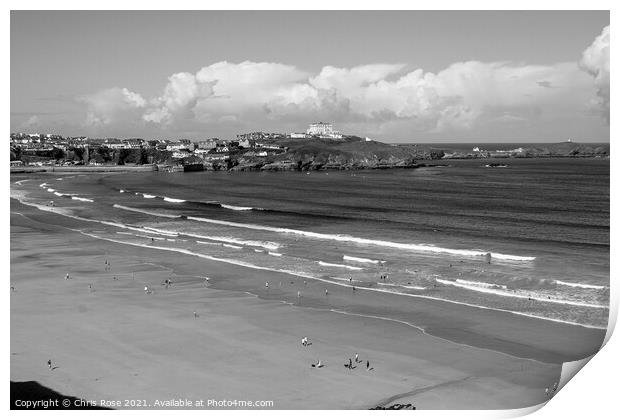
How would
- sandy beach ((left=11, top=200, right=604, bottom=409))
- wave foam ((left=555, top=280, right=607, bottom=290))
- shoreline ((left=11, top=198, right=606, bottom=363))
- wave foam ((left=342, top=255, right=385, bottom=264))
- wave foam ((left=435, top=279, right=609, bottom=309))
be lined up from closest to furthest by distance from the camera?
sandy beach ((left=11, top=200, right=604, bottom=409))
shoreline ((left=11, top=198, right=606, bottom=363))
wave foam ((left=435, top=279, right=609, bottom=309))
wave foam ((left=555, top=280, right=607, bottom=290))
wave foam ((left=342, top=255, right=385, bottom=264))

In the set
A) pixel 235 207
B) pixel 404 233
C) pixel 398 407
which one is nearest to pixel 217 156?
pixel 235 207

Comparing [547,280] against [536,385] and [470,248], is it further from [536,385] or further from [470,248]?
[536,385]

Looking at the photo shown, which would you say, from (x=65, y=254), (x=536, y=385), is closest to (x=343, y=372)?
(x=536, y=385)

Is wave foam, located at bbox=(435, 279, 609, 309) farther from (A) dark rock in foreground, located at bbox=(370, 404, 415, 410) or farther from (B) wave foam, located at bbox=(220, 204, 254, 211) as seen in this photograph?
(B) wave foam, located at bbox=(220, 204, 254, 211)

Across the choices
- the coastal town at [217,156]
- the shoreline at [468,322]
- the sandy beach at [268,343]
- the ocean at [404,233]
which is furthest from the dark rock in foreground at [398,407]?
the coastal town at [217,156]

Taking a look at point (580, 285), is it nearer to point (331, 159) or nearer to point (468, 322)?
point (468, 322)

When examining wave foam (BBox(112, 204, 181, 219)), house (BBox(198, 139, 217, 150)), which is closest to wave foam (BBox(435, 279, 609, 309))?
wave foam (BBox(112, 204, 181, 219))
